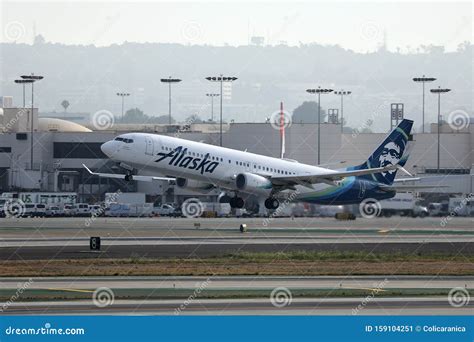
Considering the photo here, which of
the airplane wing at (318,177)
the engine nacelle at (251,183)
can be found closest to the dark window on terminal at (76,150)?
the airplane wing at (318,177)

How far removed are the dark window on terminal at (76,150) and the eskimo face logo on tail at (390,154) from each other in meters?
58.1

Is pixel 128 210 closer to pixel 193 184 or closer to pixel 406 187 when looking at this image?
pixel 193 184

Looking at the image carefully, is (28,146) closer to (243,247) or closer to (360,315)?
(243,247)

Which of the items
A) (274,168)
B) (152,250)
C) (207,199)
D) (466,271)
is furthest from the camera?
(207,199)

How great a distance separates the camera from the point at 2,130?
15100 cm

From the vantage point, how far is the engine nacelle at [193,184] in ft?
279

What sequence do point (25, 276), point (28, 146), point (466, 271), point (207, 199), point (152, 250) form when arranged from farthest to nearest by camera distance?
point (28, 146)
point (207, 199)
point (152, 250)
point (466, 271)
point (25, 276)

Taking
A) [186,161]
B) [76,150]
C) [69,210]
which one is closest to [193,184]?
[186,161]

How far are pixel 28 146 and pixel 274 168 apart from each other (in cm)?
6314

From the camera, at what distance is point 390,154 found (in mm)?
92750

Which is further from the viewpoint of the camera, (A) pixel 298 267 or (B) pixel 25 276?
(A) pixel 298 267

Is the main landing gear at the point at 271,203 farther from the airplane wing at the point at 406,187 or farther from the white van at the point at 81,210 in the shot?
the white van at the point at 81,210

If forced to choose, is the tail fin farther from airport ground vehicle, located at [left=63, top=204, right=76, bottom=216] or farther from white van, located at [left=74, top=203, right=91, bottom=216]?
airport ground vehicle, located at [left=63, top=204, right=76, bottom=216]

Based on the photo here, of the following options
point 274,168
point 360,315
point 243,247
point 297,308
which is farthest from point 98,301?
point 274,168
